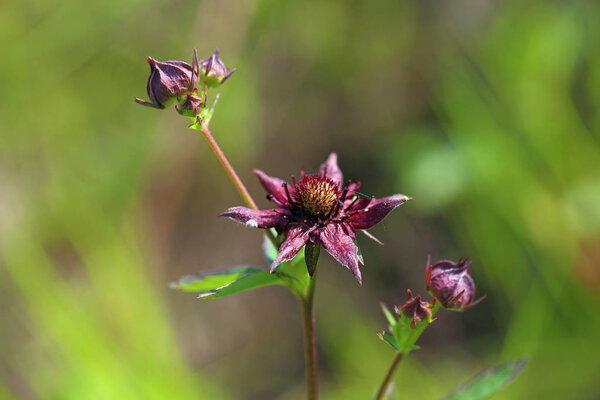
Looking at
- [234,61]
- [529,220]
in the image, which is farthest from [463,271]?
[234,61]

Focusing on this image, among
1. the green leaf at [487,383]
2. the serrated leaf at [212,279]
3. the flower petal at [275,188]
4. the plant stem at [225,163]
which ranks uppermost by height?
the plant stem at [225,163]

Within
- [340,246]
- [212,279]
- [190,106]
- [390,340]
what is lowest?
[390,340]

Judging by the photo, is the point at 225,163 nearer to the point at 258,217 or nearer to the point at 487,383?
the point at 258,217

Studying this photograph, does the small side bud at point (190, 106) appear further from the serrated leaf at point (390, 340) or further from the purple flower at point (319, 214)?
the serrated leaf at point (390, 340)

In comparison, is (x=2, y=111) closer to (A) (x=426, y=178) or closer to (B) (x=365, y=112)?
(B) (x=365, y=112)

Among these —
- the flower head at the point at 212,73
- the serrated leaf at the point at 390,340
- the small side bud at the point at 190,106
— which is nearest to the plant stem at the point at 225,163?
the small side bud at the point at 190,106

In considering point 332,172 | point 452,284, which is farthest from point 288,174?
point 452,284
